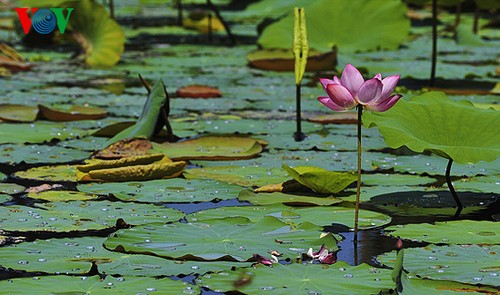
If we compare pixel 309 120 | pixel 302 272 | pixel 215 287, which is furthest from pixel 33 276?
pixel 309 120

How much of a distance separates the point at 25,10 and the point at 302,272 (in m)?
4.94

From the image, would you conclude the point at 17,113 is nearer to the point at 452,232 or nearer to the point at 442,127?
the point at 442,127

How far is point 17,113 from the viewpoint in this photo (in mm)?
4012

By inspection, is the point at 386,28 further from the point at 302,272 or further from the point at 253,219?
the point at 302,272

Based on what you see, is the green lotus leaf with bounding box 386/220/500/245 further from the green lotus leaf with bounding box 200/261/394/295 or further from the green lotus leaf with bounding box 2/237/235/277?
the green lotus leaf with bounding box 2/237/235/277

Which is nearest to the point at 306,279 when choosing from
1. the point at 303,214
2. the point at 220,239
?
the point at 220,239

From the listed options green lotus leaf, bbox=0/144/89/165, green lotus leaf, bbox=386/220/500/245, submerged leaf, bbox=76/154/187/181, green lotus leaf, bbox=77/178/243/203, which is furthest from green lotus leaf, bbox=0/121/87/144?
green lotus leaf, bbox=386/220/500/245

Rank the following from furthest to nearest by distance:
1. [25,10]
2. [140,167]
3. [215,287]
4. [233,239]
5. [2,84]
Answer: [25,10] → [2,84] → [140,167] → [233,239] → [215,287]

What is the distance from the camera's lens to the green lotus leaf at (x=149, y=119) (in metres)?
3.33

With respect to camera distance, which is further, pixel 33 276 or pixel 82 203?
pixel 82 203

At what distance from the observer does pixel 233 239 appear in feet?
7.17

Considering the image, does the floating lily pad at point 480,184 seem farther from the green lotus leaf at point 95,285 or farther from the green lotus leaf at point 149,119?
the green lotus leaf at point 95,285

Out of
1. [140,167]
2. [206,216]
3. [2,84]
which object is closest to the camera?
[206,216]

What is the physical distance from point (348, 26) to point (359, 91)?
12.6ft
